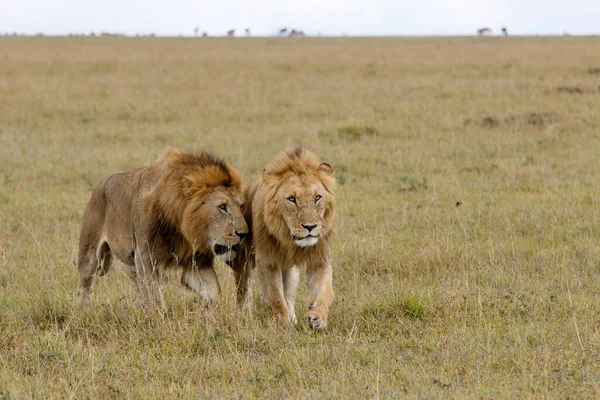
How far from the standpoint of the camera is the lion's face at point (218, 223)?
19.0 feet

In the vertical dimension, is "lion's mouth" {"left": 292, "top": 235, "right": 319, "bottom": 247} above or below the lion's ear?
below

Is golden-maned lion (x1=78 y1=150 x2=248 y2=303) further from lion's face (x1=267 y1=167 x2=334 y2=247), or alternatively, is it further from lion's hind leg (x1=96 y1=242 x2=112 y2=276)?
lion's face (x1=267 y1=167 x2=334 y2=247)

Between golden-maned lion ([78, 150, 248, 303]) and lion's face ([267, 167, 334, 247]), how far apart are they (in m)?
0.36

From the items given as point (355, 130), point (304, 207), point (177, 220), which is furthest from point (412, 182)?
point (304, 207)

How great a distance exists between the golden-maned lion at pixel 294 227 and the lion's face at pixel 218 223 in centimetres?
12

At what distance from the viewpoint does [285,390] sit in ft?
14.9

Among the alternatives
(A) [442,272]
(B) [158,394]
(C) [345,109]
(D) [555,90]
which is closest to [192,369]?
(B) [158,394]

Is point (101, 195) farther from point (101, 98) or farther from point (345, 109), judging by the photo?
point (101, 98)

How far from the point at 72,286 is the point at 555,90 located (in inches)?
577

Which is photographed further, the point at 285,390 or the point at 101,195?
the point at 101,195

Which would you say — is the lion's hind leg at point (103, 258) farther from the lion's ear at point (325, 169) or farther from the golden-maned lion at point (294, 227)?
the lion's ear at point (325, 169)

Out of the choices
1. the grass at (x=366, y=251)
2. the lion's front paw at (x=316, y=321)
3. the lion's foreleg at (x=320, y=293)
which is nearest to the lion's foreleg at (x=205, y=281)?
the grass at (x=366, y=251)

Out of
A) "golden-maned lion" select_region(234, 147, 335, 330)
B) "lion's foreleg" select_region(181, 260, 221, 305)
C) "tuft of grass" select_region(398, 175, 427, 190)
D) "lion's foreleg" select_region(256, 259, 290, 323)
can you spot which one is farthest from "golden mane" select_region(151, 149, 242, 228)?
"tuft of grass" select_region(398, 175, 427, 190)

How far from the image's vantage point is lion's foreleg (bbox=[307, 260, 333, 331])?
5.45m
